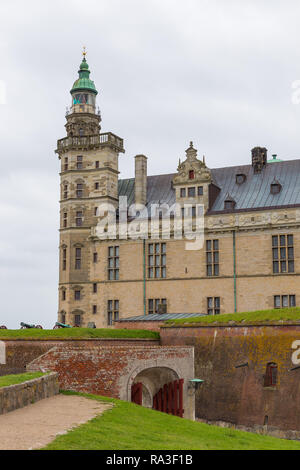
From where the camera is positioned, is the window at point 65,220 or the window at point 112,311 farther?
the window at point 65,220

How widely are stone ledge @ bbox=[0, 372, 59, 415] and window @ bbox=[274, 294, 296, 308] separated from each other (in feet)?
88.2

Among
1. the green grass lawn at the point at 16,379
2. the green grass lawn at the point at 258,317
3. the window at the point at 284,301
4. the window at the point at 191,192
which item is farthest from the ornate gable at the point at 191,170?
the green grass lawn at the point at 16,379

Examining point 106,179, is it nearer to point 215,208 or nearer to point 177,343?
point 215,208

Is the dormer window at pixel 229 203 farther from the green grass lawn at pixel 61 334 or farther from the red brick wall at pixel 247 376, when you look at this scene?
the green grass lawn at pixel 61 334

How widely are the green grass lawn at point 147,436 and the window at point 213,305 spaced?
1116 inches

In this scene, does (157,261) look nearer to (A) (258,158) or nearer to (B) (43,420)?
(A) (258,158)

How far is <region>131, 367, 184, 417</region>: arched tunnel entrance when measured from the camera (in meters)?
31.9

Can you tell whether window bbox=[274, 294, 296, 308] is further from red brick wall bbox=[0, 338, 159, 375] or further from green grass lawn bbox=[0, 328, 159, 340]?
red brick wall bbox=[0, 338, 159, 375]

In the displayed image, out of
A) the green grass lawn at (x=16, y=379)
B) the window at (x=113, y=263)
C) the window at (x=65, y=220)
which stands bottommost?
the green grass lawn at (x=16, y=379)

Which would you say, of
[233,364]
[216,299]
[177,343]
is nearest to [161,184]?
[216,299]

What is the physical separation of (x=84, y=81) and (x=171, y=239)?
19763 mm

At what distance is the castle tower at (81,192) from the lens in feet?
179

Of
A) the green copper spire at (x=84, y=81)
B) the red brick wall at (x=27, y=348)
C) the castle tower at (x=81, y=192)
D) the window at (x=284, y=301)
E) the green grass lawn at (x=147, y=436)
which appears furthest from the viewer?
the green copper spire at (x=84, y=81)

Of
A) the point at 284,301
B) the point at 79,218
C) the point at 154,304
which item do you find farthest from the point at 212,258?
the point at 79,218
